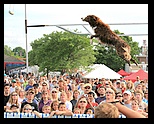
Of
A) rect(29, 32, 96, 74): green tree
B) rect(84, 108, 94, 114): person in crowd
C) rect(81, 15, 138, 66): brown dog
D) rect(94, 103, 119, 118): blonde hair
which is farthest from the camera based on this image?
rect(29, 32, 96, 74): green tree

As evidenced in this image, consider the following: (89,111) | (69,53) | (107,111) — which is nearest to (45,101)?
(89,111)

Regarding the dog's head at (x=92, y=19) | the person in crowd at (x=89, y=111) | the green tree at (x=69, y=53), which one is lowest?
the person in crowd at (x=89, y=111)

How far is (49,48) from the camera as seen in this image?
30.6 m

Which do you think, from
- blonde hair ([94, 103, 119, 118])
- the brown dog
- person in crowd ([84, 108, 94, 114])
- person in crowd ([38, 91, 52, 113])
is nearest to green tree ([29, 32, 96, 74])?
person in crowd ([38, 91, 52, 113])

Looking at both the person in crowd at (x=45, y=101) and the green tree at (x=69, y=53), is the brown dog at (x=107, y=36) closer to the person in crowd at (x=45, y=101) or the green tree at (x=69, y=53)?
the person in crowd at (x=45, y=101)

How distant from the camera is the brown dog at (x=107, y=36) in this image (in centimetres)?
431

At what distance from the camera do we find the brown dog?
14.1 feet

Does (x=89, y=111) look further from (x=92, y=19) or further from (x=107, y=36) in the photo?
(x=92, y=19)

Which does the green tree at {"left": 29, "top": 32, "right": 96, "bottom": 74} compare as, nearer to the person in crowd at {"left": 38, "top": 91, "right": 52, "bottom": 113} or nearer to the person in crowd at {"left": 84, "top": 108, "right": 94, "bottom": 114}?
the person in crowd at {"left": 38, "top": 91, "right": 52, "bottom": 113}

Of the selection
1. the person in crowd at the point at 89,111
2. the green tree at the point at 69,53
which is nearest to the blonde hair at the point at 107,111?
the person in crowd at the point at 89,111
